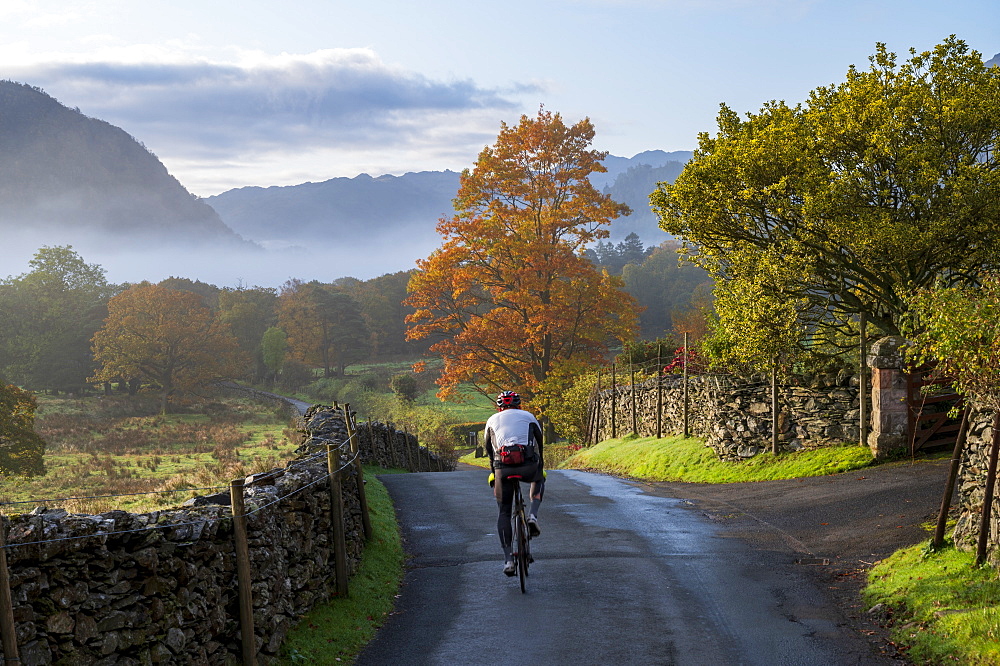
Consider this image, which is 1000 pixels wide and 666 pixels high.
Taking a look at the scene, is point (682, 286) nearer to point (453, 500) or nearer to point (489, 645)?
point (453, 500)

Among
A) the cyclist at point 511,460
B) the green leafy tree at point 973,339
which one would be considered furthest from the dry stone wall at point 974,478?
the cyclist at point 511,460

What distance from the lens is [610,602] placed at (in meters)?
9.80

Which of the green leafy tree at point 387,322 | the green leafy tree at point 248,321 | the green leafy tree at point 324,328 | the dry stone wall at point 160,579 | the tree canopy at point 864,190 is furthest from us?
the green leafy tree at point 387,322

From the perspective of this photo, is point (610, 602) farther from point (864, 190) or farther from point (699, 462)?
point (699, 462)

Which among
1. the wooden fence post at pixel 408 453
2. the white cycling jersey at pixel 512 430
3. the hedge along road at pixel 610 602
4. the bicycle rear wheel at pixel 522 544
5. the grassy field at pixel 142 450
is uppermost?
the white cycling jersey at pixel 512 430

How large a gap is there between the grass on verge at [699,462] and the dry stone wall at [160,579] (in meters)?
12.7

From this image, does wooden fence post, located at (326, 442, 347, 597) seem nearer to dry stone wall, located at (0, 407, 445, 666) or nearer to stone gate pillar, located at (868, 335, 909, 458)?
dry stone wall, located at (0, 407, 445, 666)

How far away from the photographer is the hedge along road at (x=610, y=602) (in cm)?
817

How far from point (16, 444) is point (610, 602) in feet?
109

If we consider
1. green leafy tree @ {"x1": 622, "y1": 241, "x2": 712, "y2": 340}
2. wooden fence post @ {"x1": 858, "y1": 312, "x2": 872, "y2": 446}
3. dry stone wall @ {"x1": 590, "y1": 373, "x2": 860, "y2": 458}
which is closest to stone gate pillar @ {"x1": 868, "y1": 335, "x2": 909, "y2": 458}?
wooden fence post @ {"x1": 858, "y1": 312, "x2": 872, "y2": 446}

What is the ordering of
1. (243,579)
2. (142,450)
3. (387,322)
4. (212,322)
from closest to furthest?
(243,579)
(142,450)
(212,322)
(387,322)

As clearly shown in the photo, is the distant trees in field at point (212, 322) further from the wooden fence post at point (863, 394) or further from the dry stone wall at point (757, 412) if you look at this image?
the wooden fence post at point (863, 394)

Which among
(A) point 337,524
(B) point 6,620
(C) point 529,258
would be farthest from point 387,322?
(B) point 6,620

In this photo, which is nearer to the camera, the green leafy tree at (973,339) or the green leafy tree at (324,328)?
the green leafy tree at (973,339)
